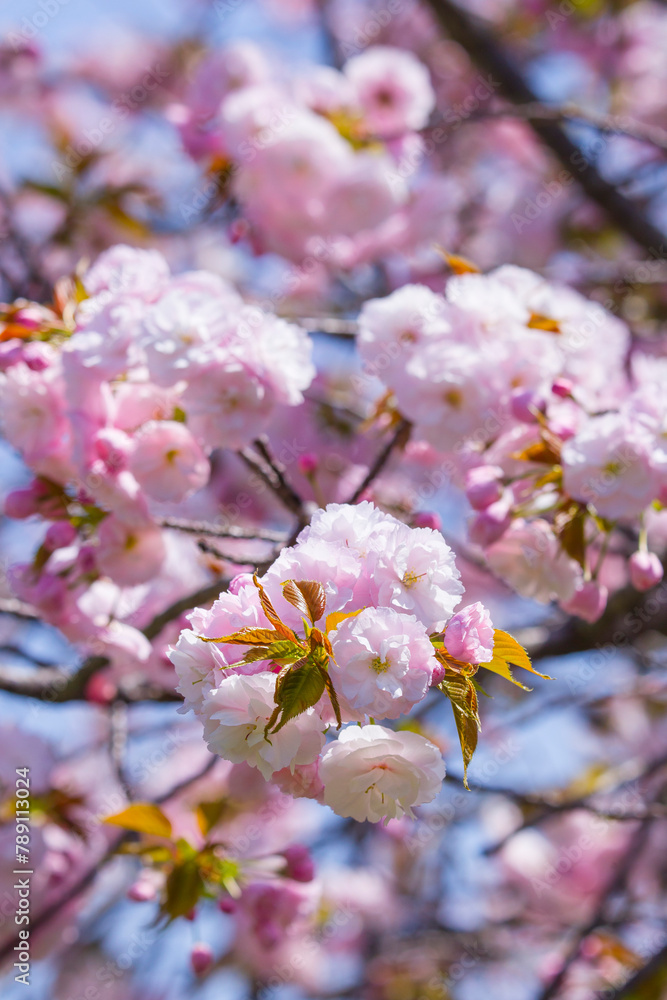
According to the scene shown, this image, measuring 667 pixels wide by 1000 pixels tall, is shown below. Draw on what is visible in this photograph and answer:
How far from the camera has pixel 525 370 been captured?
1.47m

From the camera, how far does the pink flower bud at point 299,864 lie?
1.55 metres

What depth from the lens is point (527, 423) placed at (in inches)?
55.6

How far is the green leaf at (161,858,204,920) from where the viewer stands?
1440mm

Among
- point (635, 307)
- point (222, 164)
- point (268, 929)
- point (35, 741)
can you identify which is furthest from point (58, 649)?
point (635, 307)

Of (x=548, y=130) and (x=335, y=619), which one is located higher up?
(x=335, y=619)

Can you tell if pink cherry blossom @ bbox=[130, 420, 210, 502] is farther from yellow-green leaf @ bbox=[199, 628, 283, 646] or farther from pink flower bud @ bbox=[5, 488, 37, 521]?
yellow-green leaf @ bbox=[199, 628, 283, 646]

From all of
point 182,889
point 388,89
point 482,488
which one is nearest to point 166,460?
point 482,488

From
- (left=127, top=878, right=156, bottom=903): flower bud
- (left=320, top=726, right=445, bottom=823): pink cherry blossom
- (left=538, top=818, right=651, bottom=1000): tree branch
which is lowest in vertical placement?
(left=538, top=818, right=651, bottom=1000): tree branch

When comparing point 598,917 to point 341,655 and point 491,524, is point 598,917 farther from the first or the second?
point 341,655

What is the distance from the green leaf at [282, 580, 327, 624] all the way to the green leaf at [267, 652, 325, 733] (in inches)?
1.6

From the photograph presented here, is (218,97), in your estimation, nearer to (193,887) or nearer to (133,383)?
(133,383)

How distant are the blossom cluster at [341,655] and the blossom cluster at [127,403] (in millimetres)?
555

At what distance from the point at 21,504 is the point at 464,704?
0.92 meters

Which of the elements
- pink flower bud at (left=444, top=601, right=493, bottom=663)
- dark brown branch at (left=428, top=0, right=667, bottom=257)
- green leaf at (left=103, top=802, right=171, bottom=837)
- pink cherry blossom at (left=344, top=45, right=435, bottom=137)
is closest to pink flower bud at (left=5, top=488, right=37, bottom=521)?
green leaf at (left=103, top=802, right=171, bottom=837)
